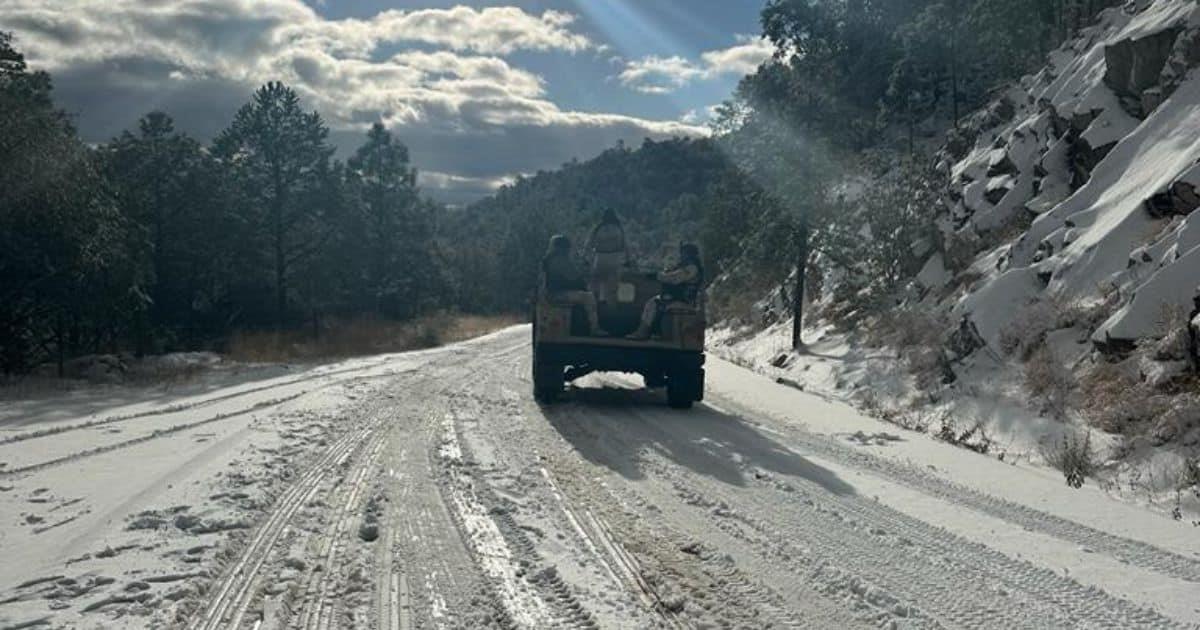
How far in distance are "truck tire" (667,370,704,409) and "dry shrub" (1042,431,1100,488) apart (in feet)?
16.0

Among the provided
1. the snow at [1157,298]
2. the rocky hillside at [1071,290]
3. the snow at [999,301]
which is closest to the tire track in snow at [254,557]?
the rocky hillside at [1071,290]

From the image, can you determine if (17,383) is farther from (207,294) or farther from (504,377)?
(207,294)

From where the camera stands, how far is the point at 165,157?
Result: 3397cm

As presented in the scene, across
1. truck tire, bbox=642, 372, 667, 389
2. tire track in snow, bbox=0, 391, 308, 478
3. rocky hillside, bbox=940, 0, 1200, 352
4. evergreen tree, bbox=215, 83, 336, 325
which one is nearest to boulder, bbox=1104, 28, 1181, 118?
rocky hillside, bbox=940, 0, 1200, 352

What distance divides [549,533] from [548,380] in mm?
7020

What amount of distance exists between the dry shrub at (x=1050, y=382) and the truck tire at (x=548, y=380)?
6.38 m

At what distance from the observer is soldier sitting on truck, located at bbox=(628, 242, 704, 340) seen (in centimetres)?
1337

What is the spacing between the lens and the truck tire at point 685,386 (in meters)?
12.8

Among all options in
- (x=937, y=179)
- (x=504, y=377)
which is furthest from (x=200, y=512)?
(x=937, y=179)

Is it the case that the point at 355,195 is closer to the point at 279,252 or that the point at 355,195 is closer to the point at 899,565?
the point at 279,252

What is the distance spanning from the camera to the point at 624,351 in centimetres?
1302

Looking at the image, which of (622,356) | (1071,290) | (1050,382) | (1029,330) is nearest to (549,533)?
(622,356)

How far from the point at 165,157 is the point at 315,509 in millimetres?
32327

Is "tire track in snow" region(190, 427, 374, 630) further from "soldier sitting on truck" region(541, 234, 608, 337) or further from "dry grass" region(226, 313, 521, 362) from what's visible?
"dry grass" region(226, 313, 521, 362)
